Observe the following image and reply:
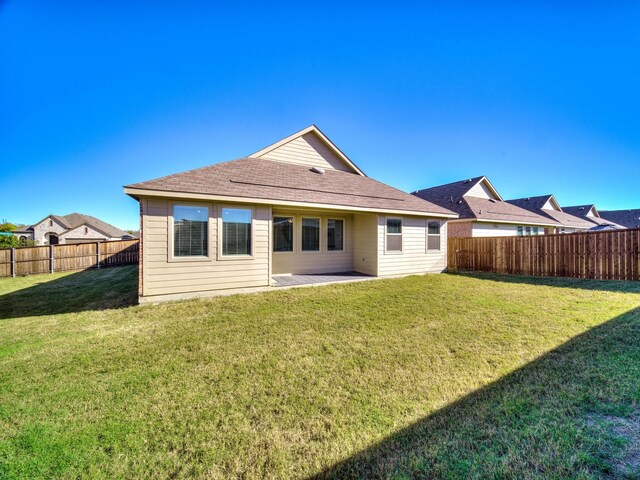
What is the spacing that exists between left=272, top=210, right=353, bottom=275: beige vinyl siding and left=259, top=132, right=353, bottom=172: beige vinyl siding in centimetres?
298

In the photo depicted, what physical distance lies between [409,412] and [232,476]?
1.65m

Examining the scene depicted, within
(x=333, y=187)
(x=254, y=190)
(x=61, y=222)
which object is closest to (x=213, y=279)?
(x=254, y=190)

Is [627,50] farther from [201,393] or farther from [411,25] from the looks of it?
[201,393]

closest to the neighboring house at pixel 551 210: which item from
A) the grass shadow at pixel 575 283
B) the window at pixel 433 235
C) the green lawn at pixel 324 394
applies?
the grass shadow at pixel 575 283

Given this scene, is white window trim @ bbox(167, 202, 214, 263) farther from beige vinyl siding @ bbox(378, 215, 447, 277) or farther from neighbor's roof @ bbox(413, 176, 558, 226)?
neighbor's roof @ bbox(413, 176, 558, 226)

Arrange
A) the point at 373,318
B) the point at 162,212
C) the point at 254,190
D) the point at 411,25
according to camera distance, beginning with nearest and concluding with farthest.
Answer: the point at 373,318 → the point at 162,212 → the point at 254,190 → the point at 411,25

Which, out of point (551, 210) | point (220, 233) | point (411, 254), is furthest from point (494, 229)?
point (220, 233)

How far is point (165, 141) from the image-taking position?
38.9ft

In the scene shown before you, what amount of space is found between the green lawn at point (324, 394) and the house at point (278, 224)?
173 cm

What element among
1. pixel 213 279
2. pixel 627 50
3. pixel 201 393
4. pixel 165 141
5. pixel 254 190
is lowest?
pixel 201 393

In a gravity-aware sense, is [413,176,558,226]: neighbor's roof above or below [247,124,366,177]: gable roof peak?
below

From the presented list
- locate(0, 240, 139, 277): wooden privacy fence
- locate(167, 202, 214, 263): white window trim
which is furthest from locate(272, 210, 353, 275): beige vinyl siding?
locate(0, 240, 139, 277): wooden privacy fence

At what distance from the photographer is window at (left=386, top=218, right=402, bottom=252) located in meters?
9.98

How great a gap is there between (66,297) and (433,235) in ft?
45.6
